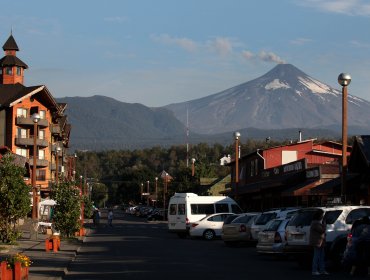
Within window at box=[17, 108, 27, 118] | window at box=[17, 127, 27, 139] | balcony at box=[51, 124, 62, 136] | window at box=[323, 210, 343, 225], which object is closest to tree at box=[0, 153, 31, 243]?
window at box=[323, 210, 343, 225]

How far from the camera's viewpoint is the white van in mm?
45094

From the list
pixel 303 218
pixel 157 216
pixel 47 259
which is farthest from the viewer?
pixel 157 216

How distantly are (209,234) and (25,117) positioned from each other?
2042 inches

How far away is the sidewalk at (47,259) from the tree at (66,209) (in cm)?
183

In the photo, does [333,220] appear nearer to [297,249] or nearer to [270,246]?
[297,249]

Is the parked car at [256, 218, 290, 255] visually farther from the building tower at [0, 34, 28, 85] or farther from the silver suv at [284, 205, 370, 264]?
the building tower at [0, 34, 28, 85]

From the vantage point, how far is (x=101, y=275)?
2098cm

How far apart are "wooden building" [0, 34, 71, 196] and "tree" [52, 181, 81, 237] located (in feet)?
139

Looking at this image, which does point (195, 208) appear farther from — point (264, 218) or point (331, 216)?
point (331, 216)

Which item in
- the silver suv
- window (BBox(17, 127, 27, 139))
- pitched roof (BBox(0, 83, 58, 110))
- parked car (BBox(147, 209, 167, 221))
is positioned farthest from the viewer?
parked car (BBox(147, 209, 167, 221))

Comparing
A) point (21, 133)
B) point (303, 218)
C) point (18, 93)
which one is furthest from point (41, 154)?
point (303, 218)

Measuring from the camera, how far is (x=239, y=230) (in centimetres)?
3450

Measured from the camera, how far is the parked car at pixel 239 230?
34344 mm

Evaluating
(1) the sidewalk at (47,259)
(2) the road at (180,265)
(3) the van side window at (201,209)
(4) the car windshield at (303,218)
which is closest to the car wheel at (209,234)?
(3) the van side window at (201,209)
